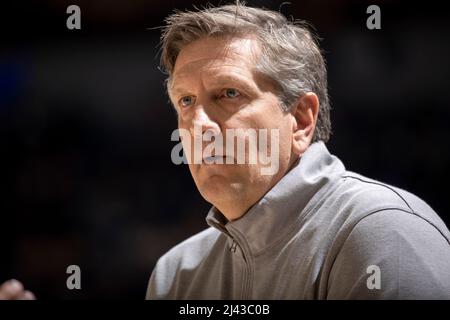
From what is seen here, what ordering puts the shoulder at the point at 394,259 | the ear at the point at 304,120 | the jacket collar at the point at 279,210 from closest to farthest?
the shoulder at the point at 394,259, the jacket collar at the point at 279,210, the ear at the point at 304,120

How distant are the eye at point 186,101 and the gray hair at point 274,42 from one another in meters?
0.17

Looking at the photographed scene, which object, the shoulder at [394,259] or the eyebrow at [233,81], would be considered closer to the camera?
the shoulder at [394,259]

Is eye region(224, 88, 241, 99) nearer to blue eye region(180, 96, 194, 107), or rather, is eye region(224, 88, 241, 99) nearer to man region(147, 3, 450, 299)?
man region(147, 3, 450, 299)

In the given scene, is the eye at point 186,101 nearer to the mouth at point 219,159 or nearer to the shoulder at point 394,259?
the mouth at point 219,159

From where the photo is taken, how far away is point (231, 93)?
1.66 metres

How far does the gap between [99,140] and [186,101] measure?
89 cm

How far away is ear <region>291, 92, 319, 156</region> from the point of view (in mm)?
1727

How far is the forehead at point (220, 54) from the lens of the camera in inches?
65.6

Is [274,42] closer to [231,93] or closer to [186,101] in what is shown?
[231,93]

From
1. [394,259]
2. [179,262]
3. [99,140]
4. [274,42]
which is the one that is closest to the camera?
[394,259]

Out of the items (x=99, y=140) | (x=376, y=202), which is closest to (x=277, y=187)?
(x=376, y=202)

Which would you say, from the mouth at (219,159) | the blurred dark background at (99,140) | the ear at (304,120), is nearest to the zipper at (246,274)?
the mouth at (219,159)
